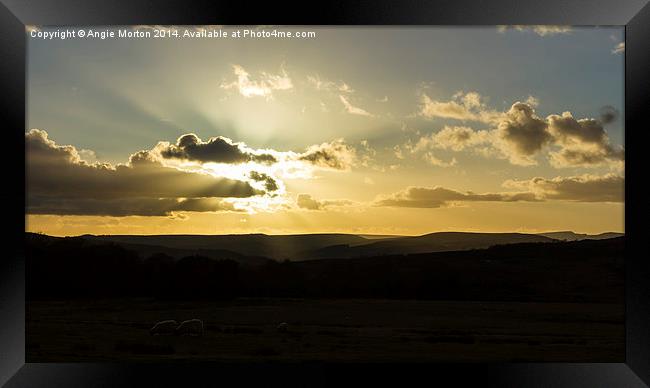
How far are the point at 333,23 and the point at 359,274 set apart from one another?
342cm

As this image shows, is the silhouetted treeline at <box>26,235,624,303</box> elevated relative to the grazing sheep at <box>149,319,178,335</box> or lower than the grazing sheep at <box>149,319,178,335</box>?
elevated

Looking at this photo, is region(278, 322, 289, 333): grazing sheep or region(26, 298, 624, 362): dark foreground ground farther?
region(278, 322, 289, 333): grazing sheep

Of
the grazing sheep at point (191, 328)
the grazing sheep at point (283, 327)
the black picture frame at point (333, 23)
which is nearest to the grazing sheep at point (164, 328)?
the grazing sheep at point (191, 328)

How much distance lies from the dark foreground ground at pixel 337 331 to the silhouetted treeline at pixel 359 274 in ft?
0.45

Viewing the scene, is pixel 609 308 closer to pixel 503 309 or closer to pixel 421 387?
pixel 503 309

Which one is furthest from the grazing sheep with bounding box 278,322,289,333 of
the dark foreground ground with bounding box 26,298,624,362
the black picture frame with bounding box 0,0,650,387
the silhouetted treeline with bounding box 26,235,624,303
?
the black picture frame with bounding box 0,0,650,387

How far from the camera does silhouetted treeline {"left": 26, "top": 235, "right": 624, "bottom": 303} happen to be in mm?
6441

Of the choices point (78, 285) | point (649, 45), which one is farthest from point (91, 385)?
point (649, 45)

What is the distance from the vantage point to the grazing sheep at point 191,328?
6.17 m

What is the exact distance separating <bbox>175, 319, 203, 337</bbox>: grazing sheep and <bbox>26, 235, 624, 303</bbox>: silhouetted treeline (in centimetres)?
57

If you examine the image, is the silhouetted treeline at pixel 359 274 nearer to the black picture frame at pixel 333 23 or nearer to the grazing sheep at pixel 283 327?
the grazing sheep at pixel 283 327

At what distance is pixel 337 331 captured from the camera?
618 centimetres

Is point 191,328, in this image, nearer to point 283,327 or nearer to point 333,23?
point 283,327

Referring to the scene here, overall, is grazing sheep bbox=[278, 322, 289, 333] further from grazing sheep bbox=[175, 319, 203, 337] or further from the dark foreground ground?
grazing sheep bbox=[175, 319, 203, 337]
